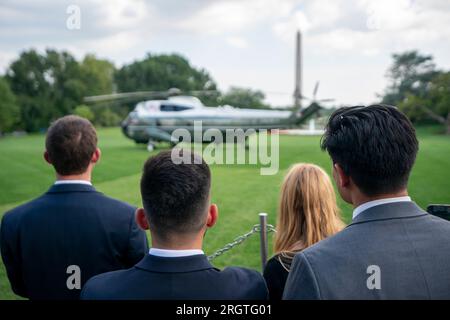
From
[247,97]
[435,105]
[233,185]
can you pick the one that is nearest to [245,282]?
[233,185]

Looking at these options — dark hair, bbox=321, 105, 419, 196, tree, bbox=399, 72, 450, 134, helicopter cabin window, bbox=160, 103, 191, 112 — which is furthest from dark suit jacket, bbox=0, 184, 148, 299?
helicopter cabin window, bbox=160, 103, 191, 112

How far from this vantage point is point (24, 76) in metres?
61.2

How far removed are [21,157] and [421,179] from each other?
17.8 m

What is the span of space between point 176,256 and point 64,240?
1.17 metres

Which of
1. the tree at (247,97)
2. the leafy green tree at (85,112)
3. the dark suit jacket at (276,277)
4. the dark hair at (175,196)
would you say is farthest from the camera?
the leafy green tree at (85,112)

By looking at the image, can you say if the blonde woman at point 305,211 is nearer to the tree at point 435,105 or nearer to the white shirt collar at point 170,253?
the white shirt collar at point 170,253

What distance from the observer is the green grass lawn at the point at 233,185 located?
274 inches

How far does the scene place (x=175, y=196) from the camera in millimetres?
1721

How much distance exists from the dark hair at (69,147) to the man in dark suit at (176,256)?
111 centimetres

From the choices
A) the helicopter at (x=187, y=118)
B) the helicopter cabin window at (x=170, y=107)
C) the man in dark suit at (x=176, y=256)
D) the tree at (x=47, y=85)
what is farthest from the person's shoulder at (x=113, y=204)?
the tree at (x=47, y=85)

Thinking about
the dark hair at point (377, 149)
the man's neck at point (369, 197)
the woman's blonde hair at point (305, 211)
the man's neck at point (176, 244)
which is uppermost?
the dark hair at point (377, 149)

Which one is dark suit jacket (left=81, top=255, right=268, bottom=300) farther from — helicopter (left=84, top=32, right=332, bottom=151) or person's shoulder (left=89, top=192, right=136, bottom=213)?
helicopter (left=84, top=32, right=332, bottom=151)

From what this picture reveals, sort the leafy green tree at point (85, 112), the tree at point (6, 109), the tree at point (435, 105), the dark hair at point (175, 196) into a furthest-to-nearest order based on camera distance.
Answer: the leafy green tree at point (85, 112), the tree at point (6, 109), the tree at point (435, 105), the dark hair at point (175, 196)
